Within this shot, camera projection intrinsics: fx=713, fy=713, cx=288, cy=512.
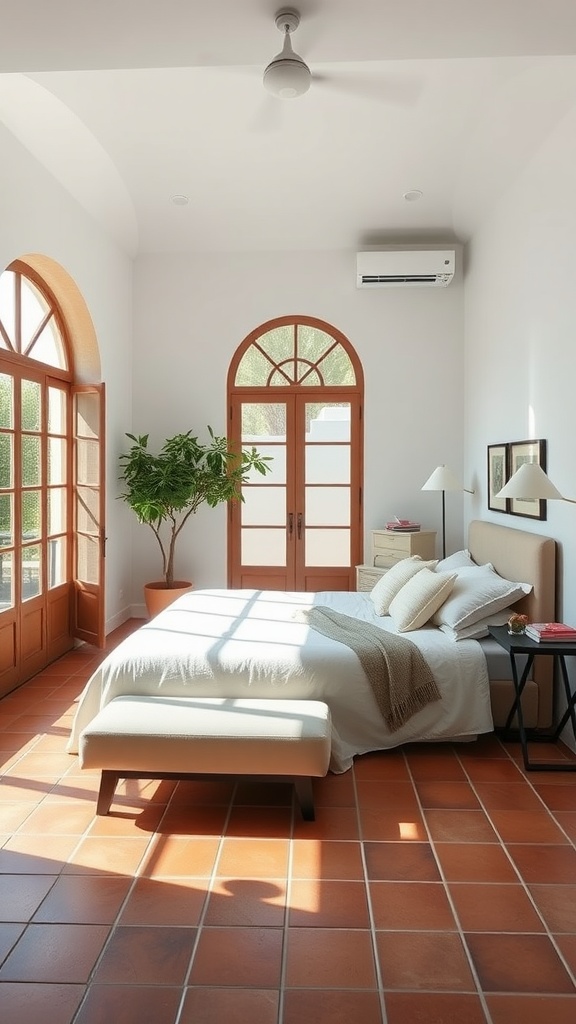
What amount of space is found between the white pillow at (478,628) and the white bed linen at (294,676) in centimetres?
5

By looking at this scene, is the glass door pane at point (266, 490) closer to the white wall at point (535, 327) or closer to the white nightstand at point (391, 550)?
the white nightstand at point (391, 550)

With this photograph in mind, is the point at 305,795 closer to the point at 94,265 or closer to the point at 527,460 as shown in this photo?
the point at 527,460

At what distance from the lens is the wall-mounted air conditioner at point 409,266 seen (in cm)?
607

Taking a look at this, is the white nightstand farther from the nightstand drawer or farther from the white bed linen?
→ the white bed linen

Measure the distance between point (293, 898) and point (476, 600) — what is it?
2.00m

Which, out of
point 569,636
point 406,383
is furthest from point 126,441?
point 569,636

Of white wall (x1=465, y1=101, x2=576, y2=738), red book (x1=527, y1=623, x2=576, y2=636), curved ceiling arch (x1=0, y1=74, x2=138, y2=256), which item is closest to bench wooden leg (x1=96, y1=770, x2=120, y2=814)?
red book (x1=527, y1=623, x2=576, y2=636)

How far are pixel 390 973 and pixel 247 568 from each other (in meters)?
4.69

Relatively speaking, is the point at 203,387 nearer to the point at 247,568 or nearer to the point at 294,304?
the point at 294,304

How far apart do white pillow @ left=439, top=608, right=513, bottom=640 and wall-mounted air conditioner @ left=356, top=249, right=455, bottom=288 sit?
336cm

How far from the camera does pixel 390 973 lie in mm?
1979

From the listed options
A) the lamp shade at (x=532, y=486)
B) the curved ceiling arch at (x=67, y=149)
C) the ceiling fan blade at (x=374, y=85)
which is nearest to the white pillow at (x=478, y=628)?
the lamp shade at (x=532, y=486)

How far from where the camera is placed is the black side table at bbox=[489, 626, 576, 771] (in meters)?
3.31

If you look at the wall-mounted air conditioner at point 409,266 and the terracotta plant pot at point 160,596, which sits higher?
the wall-mounted air conditioner at point 409,266
